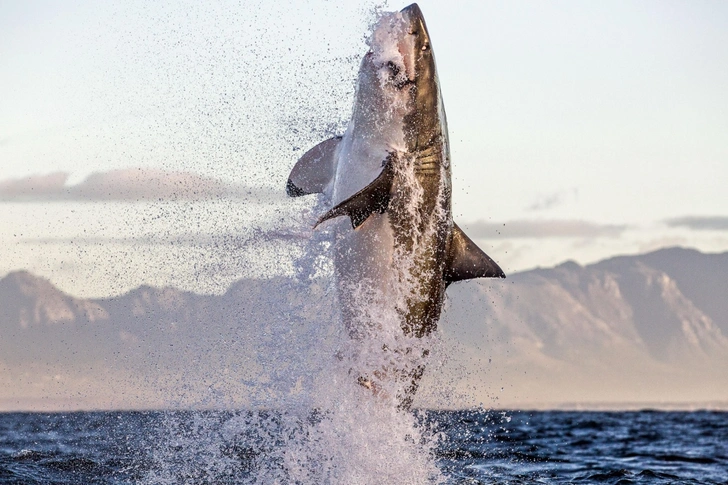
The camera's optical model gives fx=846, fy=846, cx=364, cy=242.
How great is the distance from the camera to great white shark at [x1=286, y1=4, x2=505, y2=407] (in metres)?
9.00

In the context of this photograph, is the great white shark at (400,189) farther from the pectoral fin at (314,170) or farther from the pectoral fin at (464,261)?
the pectoral fin at (314,170)

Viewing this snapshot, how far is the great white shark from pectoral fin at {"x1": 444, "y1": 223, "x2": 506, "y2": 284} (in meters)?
0.01

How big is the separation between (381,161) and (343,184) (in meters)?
0.61

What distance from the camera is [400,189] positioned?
902 centimetres

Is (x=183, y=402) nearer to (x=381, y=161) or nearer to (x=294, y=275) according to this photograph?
(x=294, y=275)

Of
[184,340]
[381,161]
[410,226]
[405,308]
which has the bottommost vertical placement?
[184,340]

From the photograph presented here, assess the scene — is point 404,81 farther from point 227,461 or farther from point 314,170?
point 227,461

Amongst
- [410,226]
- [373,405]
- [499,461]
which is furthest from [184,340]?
[499,461]

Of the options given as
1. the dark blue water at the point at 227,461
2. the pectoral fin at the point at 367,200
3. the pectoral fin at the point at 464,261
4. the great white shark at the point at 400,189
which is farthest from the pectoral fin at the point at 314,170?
the dark blue water at the point at 227,461

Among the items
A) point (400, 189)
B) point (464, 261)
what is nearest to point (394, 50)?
point (400, 189)

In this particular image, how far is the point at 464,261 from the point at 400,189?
4.03 feet

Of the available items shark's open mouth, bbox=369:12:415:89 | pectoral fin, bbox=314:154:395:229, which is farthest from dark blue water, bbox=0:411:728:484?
shark's open mouth, bbox=369:12:415:89

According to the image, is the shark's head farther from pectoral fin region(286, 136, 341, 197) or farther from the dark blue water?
the dark blue water

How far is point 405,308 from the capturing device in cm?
939
